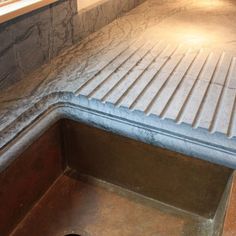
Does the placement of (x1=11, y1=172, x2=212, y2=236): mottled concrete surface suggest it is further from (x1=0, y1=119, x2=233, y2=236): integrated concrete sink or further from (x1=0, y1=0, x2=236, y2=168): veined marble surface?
(x1=0, y1=0, x2=236, y2=168): veined marble surface

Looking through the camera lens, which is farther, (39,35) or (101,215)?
(39,35)

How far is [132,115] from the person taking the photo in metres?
0.69

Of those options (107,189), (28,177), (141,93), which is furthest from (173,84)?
(28,177)

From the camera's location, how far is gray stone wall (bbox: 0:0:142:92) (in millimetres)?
777

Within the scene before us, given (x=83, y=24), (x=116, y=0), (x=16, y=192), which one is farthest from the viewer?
(x=116, y=0)

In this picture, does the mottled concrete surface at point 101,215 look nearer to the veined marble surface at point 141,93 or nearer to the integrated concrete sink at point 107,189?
the integrated concrete sink at point 107,189

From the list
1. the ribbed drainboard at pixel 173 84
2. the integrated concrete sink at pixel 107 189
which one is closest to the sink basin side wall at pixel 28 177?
the integrated concrete sink at pixel 107 189

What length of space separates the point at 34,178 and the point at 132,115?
0.99 feet

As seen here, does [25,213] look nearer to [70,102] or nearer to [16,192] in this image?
[16,192]

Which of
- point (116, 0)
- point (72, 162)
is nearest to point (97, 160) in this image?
point (72, 162)

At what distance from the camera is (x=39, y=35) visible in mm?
874

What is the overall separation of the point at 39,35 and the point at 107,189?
52 centimetres

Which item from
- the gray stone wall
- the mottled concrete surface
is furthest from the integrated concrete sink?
the gray stone wall

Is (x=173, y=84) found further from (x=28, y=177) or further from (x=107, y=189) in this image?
(x=28, y=177)
